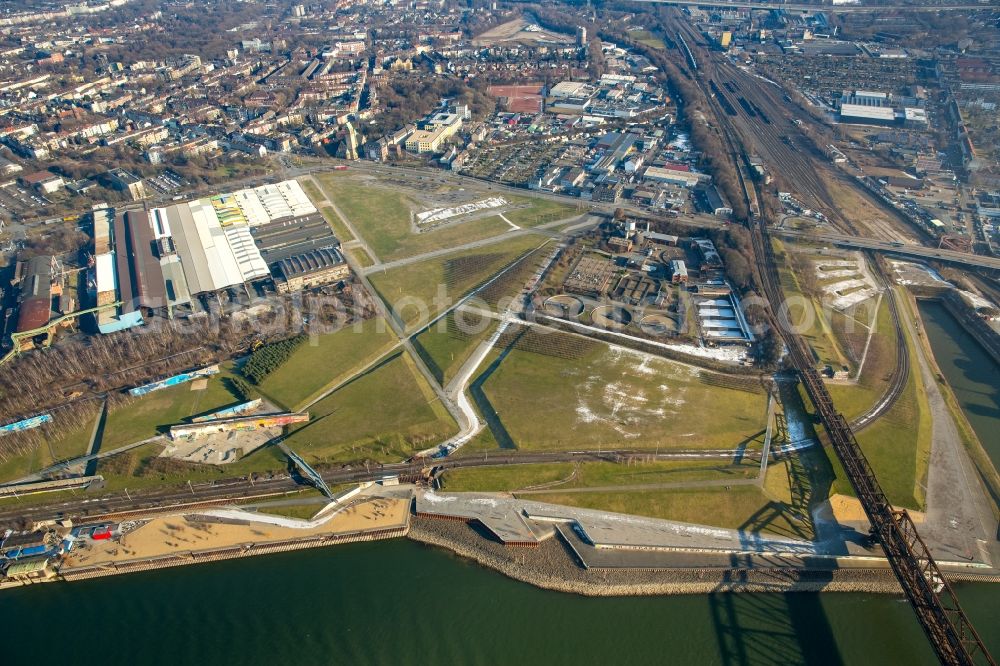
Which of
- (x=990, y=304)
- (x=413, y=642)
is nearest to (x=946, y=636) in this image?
(x=413, y=642)

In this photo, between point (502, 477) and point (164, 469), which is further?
point (164, 469)

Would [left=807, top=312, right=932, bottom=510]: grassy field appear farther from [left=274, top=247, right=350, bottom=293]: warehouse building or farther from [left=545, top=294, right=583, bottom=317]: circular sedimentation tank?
[left=274, top=247, right=350, bottom=293]: warehouse building

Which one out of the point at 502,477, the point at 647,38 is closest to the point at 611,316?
Answer: the point at 502,477

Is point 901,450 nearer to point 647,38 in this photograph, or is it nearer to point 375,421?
point 375,421

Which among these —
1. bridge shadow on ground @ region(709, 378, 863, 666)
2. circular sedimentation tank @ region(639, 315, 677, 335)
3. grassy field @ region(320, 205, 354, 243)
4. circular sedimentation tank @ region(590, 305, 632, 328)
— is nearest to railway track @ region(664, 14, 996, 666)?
bridge shadow on ground @ region(709, 378, 863, 666)

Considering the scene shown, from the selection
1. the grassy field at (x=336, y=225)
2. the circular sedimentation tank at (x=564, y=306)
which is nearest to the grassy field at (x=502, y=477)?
the circular sedimentation tank at (x=564, y=306)

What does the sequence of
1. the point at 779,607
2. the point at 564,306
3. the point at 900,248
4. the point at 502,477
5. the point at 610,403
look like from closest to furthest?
the point at 779,607, the point at 502,477, the point at 610,403, the point at 564,306, the point at 900,248

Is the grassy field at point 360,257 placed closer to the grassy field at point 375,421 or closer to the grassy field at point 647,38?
the grassy field at point 375,421
